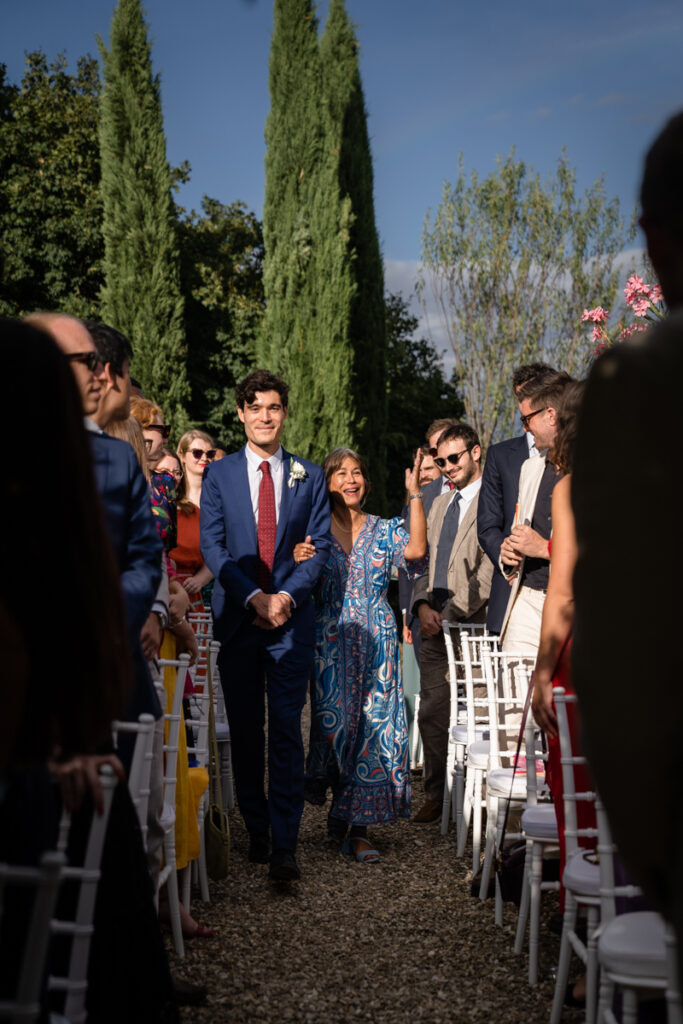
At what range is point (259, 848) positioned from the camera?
215 inches

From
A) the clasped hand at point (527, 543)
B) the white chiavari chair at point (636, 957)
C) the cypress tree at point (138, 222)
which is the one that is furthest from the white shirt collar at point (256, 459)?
the cypress tree at point (138, 222)

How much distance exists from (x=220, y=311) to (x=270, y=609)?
58.0ft

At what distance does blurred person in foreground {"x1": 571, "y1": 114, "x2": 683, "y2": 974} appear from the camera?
1066mm

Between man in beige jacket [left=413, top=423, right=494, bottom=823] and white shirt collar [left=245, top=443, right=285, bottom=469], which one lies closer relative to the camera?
white shirt collar [left=245, top=443, right=285, bottom=469]

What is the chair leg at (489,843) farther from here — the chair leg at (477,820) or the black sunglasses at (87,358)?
the black sunglasses at (87,358)

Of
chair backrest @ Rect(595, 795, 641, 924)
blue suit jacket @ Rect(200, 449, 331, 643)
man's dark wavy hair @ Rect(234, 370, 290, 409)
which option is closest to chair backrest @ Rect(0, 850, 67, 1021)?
chair backrest @ Rect(595, 795, 641, 924)

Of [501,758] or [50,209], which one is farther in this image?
[50,209]

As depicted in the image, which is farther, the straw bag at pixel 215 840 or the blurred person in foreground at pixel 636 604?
the straw bag at pixel 215 840

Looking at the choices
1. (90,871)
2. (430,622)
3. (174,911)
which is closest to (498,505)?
(430,622)

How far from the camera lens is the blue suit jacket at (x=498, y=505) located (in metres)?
5.76

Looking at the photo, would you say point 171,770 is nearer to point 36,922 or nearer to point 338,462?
point 36,922

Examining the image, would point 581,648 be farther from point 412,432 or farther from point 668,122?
point 412,432

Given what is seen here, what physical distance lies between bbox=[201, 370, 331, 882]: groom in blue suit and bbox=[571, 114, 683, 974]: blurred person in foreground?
401 centimetres

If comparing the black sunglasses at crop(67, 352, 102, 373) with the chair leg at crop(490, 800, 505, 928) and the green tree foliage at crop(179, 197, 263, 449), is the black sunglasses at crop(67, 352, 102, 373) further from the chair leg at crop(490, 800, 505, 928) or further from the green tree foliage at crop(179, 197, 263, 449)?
the green tree foliage at crop(179, 197, 263, 449)
